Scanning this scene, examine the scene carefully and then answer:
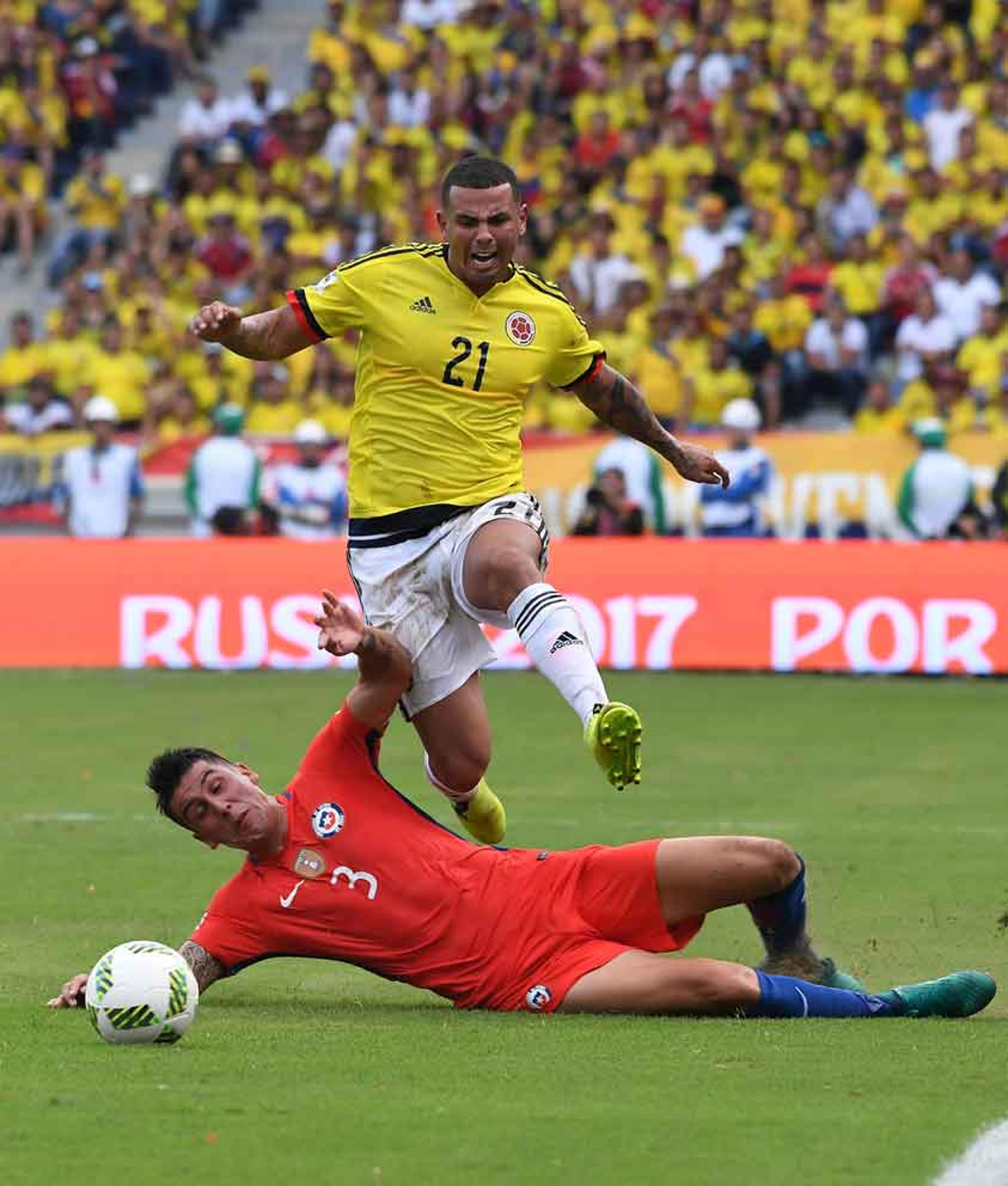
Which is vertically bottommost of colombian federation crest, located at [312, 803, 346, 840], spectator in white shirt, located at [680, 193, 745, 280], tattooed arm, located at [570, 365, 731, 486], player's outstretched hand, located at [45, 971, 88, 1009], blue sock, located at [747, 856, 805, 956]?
player's outstretched hand, located at [45, 971, 88, 1009]

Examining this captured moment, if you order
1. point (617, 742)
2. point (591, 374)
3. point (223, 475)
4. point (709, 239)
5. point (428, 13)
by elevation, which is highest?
point (428, 13)

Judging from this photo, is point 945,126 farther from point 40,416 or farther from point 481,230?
point 481,230

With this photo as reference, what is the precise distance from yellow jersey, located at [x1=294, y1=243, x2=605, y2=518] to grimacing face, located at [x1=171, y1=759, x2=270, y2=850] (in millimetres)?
1650

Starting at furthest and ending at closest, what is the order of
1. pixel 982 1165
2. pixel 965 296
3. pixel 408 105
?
pixel 408 105 → pixel 965 296 → pixel 982 1165

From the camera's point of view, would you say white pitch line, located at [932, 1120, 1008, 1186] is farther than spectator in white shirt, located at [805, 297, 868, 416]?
No

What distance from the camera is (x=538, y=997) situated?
7141mm

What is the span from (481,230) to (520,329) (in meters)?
0.43

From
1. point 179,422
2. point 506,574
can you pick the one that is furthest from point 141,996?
point 179,422

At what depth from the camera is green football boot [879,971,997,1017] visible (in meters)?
7.05

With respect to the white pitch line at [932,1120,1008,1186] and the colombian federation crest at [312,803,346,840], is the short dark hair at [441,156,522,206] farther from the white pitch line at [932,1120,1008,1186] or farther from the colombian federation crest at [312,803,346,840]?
the white pitch line at [932,1120,1008,1186]

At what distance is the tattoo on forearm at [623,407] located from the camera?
8.78 metres

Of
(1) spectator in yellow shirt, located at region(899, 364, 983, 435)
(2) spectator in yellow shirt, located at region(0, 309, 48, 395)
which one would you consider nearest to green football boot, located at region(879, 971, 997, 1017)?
(1) spectator in yellow shirt, located at region(899, 364, 983, 435)

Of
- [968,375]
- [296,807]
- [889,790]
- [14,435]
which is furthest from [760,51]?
[296,807]

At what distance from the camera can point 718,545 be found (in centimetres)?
1783
